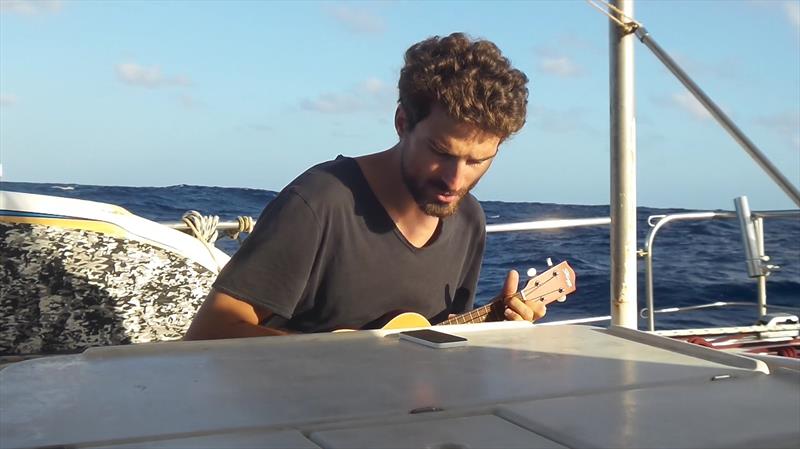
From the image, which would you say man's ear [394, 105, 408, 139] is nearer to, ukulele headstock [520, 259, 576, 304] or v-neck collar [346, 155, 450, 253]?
v-neck collar [346, 155, 450, 253]

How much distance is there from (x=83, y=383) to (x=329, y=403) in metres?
0.32

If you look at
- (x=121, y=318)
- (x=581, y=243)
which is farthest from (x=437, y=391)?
(x=581, y=243)

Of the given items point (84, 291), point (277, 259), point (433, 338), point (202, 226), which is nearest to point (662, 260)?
point (202, 226)

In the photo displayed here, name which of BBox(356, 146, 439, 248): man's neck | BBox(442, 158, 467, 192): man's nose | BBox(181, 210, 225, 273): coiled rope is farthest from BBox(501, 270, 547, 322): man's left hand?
BBox(181, 210, 225, 273): coiled rope

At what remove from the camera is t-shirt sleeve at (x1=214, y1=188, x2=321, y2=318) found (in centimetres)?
186

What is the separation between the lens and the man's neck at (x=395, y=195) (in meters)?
2.13

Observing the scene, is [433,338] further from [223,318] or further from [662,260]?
[662,260]

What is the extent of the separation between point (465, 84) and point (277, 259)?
24.2 inches

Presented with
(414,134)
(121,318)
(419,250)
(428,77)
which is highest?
(428,77)

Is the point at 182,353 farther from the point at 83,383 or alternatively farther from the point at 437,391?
the point at 437,391

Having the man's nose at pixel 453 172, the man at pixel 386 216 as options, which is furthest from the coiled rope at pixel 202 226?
the man's nose at pixel 453 172

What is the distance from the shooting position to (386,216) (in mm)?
2107

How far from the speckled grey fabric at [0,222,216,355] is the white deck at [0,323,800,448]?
1.27m

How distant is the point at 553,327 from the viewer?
4.99ft
